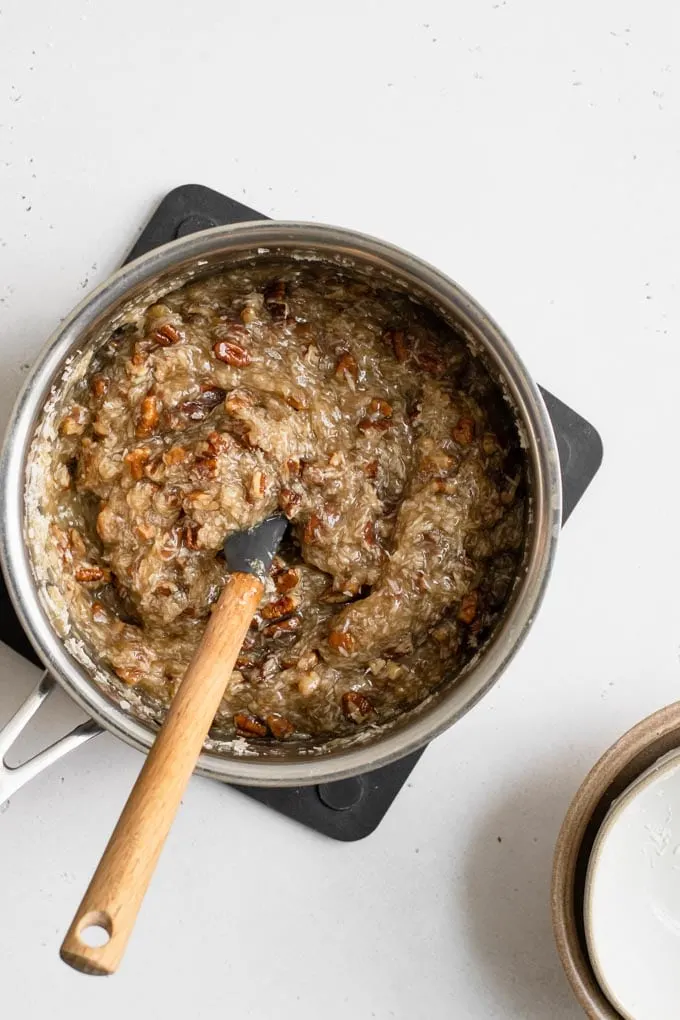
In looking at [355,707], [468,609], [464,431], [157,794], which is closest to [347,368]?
[464,431]

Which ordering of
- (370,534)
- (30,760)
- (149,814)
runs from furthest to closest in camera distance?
(370,534) → (30,760) → (149,814)

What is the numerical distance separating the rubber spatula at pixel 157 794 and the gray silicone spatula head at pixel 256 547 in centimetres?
2

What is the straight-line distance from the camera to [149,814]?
1050 millimetres

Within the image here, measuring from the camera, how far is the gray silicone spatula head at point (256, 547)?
1.42 metres

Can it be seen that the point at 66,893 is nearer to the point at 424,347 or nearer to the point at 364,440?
the point at 364,440

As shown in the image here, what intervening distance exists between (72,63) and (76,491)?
0.74 m

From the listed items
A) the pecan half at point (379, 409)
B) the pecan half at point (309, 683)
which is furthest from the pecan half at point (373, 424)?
the pecan half at point (309, 683)

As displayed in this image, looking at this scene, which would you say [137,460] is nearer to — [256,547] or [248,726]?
[256,547]

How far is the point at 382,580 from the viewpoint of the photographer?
57.7 inches

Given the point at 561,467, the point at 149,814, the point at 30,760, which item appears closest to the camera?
the point at 149,814

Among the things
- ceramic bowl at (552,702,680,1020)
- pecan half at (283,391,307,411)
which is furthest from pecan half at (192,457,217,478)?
ceramic bowl at (552,702,680,1020)

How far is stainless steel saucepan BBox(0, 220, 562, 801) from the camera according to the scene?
4.32 ft

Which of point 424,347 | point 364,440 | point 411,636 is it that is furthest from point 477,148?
point 411,636

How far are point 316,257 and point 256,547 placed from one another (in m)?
0.42
